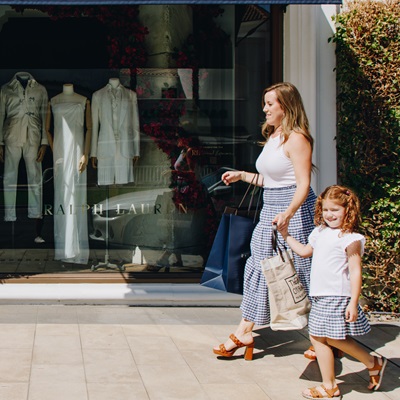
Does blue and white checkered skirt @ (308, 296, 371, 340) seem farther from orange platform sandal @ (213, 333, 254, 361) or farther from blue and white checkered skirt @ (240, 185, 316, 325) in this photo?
orange platform sandal @ (213, 333, 254, 361)

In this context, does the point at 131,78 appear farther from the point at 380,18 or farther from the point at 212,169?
the point at 380,18

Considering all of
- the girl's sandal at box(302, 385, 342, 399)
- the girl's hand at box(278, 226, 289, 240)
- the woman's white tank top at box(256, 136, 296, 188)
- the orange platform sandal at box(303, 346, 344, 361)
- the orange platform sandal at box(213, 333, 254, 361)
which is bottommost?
the girl's sandal at box(302, 385, 342, 399)

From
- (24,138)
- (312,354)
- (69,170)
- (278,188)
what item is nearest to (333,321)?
(312,354)

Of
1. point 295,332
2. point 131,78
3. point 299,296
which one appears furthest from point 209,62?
point 299,296

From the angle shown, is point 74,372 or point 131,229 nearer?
point 74,372

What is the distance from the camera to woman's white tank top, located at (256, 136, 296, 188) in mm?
5348

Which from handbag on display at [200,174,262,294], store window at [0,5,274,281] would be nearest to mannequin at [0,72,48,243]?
store window at [0,5,274,281]

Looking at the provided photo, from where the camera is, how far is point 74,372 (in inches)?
205

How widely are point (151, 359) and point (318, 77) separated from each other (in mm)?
3058

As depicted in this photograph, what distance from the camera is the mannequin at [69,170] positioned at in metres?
7.89

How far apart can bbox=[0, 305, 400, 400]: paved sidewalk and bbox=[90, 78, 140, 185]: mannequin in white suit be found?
145cm

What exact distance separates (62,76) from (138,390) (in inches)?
148

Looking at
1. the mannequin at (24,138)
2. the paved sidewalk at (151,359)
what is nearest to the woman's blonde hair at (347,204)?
the paved sidewalk at (151,359)

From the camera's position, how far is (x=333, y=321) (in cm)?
481
